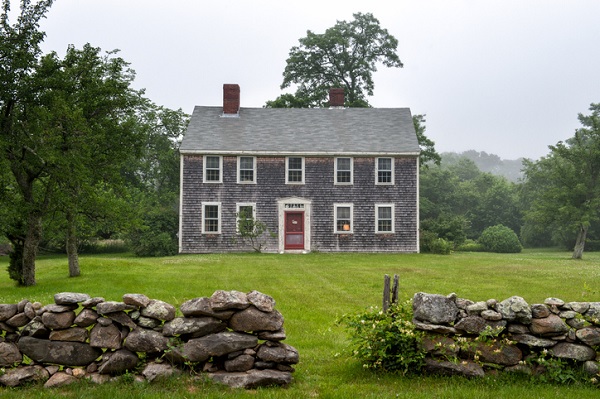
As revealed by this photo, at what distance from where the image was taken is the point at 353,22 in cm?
4509

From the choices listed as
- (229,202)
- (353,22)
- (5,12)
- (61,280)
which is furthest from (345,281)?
(353,22)

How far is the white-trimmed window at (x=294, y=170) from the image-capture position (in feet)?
103

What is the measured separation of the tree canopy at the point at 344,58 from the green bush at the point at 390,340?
38.1 meters

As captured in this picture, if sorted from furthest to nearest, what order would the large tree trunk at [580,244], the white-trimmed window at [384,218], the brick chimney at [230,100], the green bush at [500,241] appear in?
the green bush at [500,241] < the brick chimney at [230,100] < the white-trimmed window at [384,218] < the large tree trunk at [580,244]

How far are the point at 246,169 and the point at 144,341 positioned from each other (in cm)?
2503

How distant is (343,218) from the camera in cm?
3141

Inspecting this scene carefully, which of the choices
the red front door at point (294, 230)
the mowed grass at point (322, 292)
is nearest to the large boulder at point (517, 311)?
the mowed grass at point (322, 292)

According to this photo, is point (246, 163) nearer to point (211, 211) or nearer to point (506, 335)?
point (211, 211)

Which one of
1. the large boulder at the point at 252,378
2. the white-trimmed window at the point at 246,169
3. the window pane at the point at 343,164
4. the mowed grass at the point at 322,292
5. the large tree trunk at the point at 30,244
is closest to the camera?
the mowed grass at the point at 322,292

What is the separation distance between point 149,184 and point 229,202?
14.1 meters

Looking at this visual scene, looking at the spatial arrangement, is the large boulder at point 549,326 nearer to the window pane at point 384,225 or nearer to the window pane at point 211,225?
the window pane at point 384,225

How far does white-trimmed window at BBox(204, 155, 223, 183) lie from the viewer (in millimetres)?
31062

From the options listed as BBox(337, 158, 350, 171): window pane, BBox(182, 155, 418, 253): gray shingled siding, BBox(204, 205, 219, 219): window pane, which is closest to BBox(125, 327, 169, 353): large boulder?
BBox(182, 155, 418, 253): gray shingled siding

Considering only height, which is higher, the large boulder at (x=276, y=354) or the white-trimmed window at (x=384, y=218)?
the white-trimmed window at (x=384, y=218)
